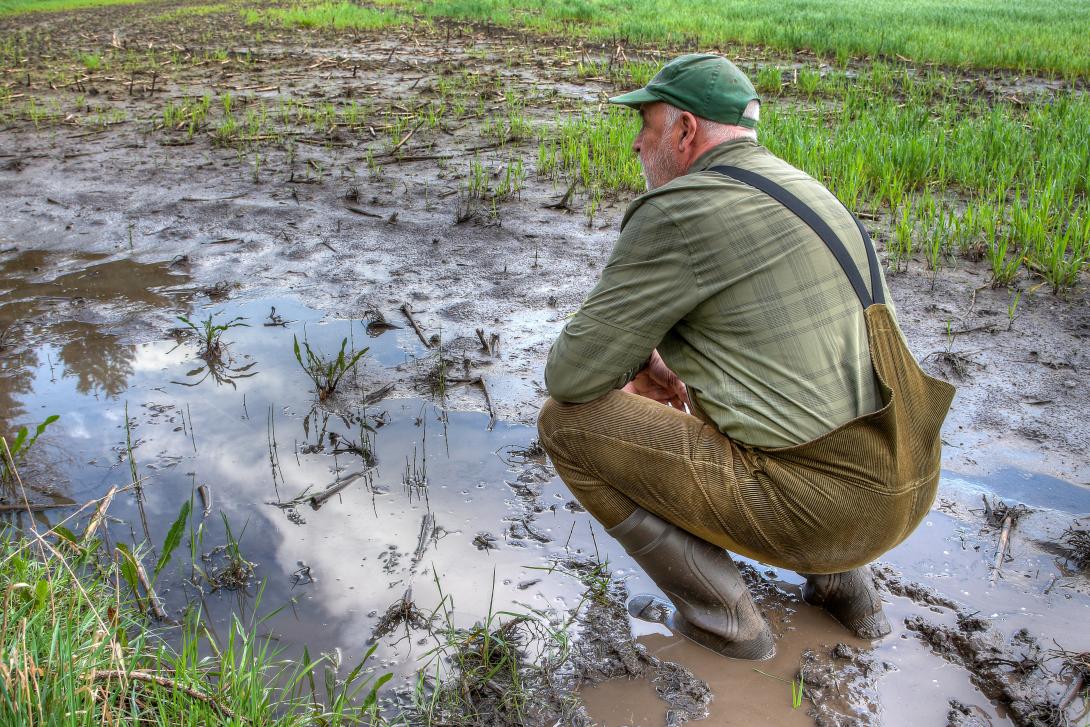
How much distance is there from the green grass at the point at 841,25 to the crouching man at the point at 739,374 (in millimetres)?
9949

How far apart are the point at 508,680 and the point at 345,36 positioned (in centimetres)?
1346

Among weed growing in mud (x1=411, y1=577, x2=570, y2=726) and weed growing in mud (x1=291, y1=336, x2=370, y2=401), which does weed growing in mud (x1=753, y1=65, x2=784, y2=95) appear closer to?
weed growing in mud (x1=291, y1=336, x2=370, y2=401)

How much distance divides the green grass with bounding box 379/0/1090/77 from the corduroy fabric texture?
10.0 meters

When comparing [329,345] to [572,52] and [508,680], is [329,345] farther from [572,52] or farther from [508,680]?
[572,52]

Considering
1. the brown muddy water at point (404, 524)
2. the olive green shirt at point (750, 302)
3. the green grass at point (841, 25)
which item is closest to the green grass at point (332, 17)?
the green grass at point (841, 25)

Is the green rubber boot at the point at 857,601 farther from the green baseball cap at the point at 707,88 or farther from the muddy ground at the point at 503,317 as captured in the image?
the green baseball cap at the point at 707,88

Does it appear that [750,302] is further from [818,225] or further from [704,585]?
[704,585]

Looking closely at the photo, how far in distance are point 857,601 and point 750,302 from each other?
0.98 metres

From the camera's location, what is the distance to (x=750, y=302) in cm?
206

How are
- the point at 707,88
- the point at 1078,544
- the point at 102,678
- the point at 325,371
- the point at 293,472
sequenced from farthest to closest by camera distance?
the point at 325,371, the point at 293,472, the point at 1078,544, the point at 707,88, the point at 102,678

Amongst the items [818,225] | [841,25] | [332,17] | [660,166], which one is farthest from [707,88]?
[332,17]

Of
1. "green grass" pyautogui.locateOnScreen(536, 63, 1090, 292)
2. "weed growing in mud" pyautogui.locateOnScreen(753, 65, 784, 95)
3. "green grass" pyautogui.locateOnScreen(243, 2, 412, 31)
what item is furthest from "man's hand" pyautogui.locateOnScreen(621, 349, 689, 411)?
"green grass" pyautogui.locateOnScreen(243, 2, 412, 31)

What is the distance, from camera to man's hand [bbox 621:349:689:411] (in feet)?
Answer: 8.43

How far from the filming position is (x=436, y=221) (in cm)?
571
